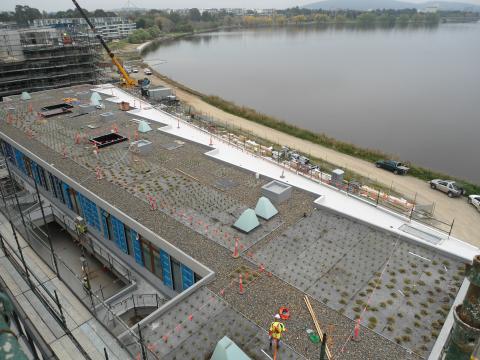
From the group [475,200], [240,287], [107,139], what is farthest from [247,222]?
[475,200]

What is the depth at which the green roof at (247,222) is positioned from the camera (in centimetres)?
1836

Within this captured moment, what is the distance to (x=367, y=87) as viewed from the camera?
244 feet

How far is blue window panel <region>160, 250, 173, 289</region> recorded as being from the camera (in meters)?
17.3

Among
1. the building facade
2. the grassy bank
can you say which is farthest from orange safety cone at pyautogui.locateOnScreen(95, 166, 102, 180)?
the grassy bank

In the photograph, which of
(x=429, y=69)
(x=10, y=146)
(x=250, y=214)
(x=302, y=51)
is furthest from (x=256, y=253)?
(x=302, y=51)

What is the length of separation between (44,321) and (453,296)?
47.5 feet

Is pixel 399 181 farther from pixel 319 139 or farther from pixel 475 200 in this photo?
pixel 319 139

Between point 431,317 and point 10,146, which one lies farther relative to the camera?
point 10,146

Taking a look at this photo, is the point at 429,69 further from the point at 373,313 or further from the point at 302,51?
the point at 373,313

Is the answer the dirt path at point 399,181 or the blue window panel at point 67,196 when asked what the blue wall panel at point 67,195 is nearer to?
the blue window panel at point 67,196

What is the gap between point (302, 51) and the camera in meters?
122

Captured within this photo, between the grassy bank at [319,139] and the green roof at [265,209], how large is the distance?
24336 mm

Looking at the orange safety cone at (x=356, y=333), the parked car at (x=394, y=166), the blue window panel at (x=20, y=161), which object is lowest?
the parked car at (x=394, y=166)

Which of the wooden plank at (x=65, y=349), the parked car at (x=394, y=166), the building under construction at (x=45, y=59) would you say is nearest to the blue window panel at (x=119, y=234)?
the wooden plank at (x=65, y=349)
